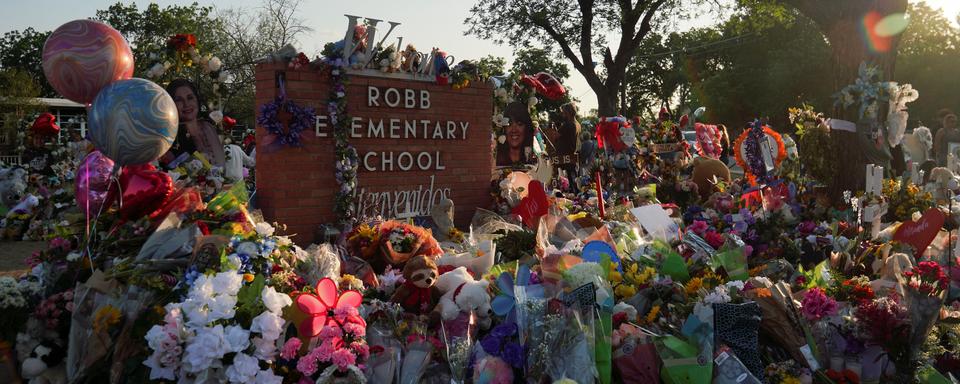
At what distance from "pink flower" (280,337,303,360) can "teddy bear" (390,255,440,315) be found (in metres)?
0.97

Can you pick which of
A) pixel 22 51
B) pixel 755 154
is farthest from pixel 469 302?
pixel 22 51

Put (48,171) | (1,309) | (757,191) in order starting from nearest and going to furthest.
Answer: (1,309)
(757,191)
(48,171)

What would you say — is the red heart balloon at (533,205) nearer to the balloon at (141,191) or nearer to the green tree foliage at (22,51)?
the balloon at (141,191)

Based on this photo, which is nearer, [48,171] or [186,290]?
[186,290]

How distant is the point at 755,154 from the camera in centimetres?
893

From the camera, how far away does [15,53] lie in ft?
140

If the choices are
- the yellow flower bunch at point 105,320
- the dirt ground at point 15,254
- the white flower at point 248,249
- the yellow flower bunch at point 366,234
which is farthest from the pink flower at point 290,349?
the dirt ground at point 15,254

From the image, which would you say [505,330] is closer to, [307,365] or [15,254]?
[307,365]

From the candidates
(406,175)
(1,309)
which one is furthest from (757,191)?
(1,309)

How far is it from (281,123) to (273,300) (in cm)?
288

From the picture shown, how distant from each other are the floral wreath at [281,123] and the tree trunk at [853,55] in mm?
6022

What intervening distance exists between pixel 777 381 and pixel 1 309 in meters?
4.01

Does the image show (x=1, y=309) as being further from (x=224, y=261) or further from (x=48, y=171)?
(x=48, y=171)

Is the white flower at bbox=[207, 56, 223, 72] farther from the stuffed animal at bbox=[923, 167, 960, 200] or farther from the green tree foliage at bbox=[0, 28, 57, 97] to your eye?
the green tree foliage at bbox=[0, 28, 57, 97]
